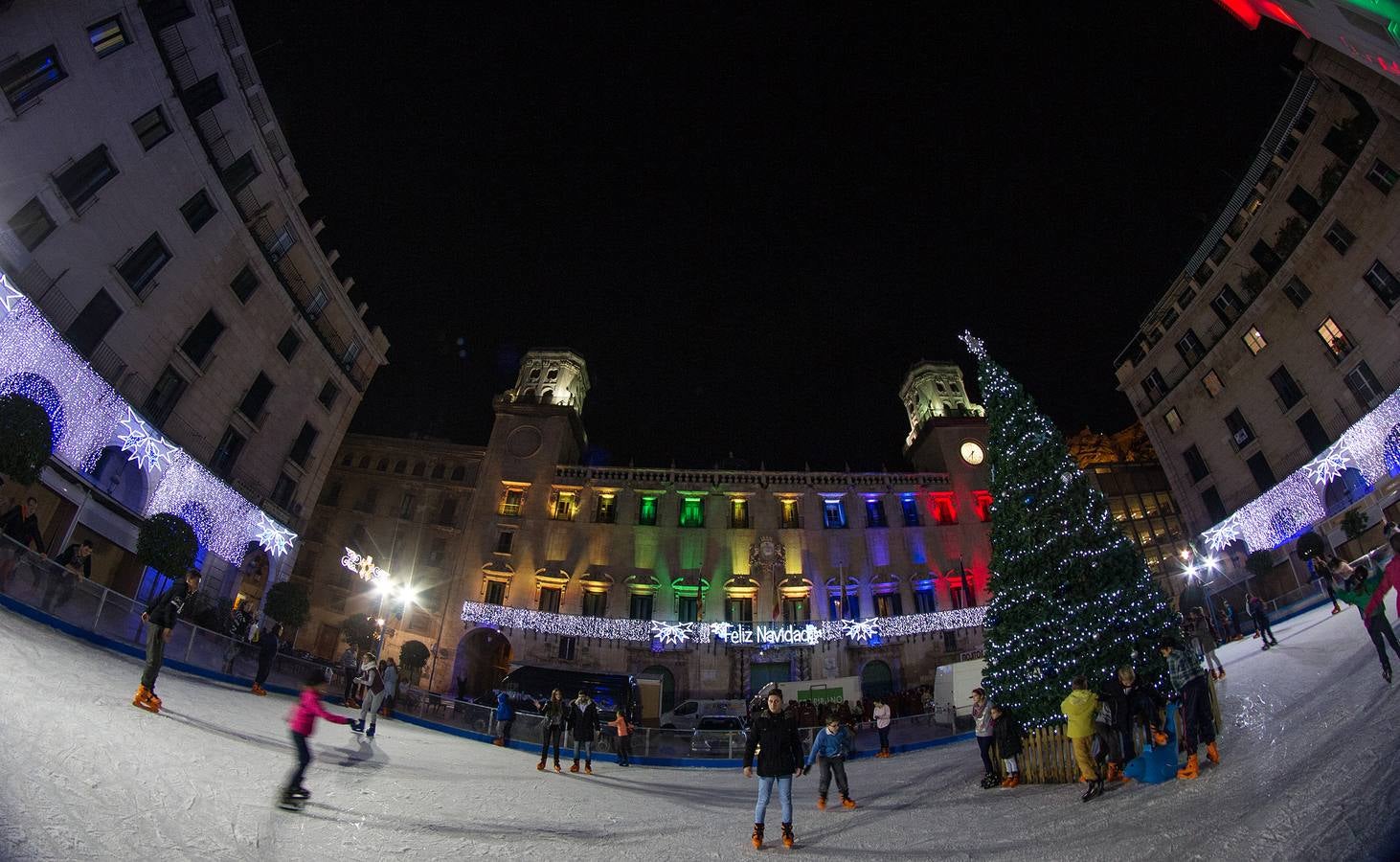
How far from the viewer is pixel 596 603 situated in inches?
1403

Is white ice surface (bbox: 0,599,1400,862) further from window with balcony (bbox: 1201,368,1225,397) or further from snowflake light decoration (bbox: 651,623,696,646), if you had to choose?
window with balcony (bbox: 1201,368,1225,397)

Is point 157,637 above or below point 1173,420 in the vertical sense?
below

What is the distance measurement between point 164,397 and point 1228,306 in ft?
170

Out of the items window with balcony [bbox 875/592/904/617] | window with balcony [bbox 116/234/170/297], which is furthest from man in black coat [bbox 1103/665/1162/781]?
window with balcony [bbox 116/234/170/297]

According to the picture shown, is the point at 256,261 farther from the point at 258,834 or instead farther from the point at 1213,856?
the point at 1213,856

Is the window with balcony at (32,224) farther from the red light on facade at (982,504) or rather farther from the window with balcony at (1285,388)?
the window with balcony at (1285,388)

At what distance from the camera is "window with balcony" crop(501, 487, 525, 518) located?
3856 cm

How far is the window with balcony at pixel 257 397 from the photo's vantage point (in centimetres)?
2688

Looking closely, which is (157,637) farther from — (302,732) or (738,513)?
(738,513)

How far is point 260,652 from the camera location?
A: 51.8 feet

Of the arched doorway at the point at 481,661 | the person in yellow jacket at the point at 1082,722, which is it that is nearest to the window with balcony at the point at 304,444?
the arched doorway at the point at 481,661

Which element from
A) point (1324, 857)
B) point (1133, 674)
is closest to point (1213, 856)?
point (1324, 857)

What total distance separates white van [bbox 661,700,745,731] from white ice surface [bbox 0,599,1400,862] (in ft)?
46.1

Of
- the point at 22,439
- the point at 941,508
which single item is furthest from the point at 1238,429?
the point at 22,439
